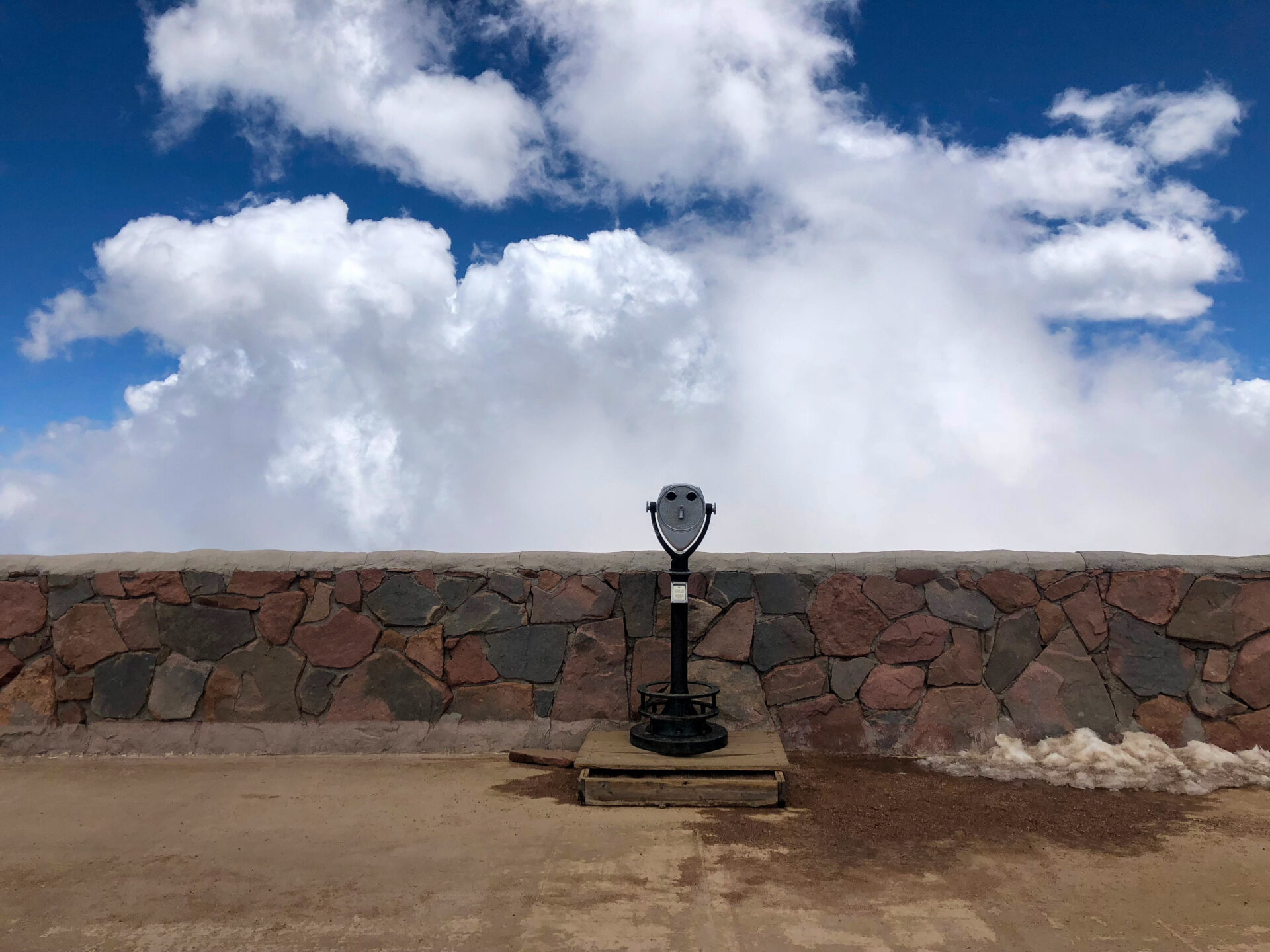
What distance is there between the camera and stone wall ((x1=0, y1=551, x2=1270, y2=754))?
16.3 feet

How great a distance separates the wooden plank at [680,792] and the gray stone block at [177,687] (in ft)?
7.87

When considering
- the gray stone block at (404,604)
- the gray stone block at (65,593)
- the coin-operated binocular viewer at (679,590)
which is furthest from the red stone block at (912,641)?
the gray stone block at (65,593)

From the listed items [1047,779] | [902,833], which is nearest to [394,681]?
[902,833]

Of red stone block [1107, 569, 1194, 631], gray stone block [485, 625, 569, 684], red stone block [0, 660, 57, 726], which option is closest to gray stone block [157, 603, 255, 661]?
red stone block [0, 660, 57, 726]

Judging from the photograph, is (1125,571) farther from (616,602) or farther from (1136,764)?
(616,602)

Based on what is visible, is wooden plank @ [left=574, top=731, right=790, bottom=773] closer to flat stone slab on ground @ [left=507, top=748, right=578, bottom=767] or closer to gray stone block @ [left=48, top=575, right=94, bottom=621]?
flat stone slab on ground @ [left=507, top=748, right=578, bottom=767]

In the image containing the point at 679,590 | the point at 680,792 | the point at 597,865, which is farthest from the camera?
the point at 679,590

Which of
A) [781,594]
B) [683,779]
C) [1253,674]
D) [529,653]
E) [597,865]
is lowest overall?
[597,865]

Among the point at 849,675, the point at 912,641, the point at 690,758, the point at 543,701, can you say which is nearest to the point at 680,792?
the point at 690,758

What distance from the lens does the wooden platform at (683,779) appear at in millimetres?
4090

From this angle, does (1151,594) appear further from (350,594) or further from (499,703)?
(350,594)

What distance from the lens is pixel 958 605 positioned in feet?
16.5

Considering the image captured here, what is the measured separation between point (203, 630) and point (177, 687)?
0.34 metres

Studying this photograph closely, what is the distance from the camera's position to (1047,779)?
180 inches
